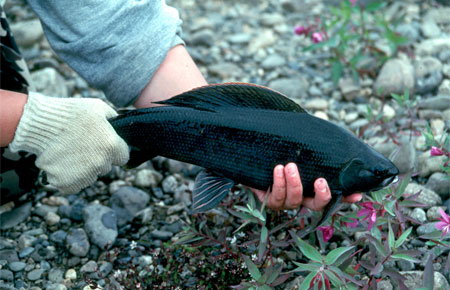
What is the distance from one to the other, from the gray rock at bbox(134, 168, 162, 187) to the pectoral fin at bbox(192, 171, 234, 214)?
106 cm

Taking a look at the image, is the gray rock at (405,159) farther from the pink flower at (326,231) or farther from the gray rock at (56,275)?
the gray rock at (56,275)

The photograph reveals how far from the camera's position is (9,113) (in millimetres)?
2693

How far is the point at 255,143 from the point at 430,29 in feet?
11.1

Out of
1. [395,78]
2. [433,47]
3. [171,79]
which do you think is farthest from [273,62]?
[171,79]

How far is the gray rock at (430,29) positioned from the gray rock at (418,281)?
3.10 meters

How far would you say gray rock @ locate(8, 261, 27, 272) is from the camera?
2836 mm

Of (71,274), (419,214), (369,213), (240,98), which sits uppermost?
(240,98)

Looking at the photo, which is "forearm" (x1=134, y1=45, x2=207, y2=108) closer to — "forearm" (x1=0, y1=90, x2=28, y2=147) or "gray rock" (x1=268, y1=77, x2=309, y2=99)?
"forearm" (x1=0, y1=90, x2=28, y2=147)

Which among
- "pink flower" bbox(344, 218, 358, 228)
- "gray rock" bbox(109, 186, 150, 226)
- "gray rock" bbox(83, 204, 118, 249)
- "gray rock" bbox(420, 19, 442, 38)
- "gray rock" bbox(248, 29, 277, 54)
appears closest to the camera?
"pink flower" bbox(344, 218, 358, 228)

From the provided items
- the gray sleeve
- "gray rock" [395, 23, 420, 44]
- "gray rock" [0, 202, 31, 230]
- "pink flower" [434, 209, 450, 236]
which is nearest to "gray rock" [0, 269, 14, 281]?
"gray rock" [0, 202, 31, 230]

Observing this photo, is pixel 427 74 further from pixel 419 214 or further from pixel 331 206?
pixel 331 206

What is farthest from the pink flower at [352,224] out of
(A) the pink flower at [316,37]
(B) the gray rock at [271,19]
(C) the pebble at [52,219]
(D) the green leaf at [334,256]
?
(B) the gray rock at [271,19]

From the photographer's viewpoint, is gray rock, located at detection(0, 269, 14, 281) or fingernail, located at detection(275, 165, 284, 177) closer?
fingernail, located at detection(275, 165, 284, 177)

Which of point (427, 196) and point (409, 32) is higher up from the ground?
point (409, 32)
